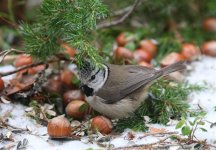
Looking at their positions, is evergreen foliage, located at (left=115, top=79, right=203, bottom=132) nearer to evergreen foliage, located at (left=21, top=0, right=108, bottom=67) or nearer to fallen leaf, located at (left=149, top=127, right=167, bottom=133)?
fallen leaf, located at (left=149, top=127, right=167, bottom=133)

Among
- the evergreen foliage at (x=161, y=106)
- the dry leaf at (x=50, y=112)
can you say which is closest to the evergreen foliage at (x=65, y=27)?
the dry leaf at (x=50, y=112)

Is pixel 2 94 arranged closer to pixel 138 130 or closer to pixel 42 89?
pixel 42 89

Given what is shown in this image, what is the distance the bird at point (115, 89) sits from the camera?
8.60ft

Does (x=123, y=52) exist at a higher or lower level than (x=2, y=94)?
higher

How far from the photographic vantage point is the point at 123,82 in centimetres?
265

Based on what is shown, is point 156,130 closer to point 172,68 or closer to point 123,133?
point 123,133

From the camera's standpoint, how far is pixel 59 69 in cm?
301

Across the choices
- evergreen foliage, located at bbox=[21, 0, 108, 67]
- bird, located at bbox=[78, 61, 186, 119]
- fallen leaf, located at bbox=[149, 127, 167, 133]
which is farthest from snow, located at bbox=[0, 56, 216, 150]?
evergreen foliage, located at bbox=[21, 0, 108, 67]

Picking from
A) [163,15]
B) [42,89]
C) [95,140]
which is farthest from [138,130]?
[163,15]

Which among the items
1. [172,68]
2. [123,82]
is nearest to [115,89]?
[123,82]

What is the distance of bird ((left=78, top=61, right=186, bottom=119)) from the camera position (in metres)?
2.62

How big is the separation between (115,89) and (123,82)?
61 mm

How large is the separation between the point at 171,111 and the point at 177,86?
25 centimetres

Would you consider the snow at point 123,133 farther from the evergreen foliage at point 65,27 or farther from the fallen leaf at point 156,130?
the evergreen foliage at point 65,27
